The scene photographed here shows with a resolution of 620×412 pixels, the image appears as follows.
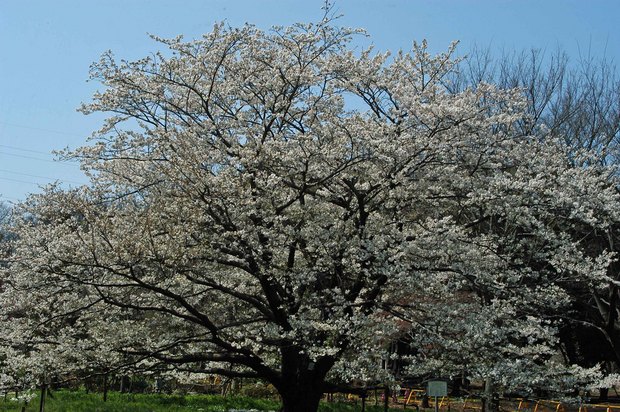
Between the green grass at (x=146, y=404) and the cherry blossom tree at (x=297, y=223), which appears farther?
the green grass at (x=146, y=404)

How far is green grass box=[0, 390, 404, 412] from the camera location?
44.7ft

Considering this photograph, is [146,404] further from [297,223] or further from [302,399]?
[297,223]

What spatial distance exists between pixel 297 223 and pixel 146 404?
7184 millimetres

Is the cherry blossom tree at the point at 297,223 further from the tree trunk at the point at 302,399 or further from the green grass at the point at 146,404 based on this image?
the green grass at the point at 146,404

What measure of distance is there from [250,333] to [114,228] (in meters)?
2.74

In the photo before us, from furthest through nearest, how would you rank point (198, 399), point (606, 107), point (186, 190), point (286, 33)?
point (606, 107), point (198, 399), point (286, 33), point (186, 190)

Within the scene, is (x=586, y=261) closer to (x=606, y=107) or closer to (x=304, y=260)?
(x=304, y=260)

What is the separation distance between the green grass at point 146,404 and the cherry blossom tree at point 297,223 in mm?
2367

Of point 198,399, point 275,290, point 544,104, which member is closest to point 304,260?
point 275,290

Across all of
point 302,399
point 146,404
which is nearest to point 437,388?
point 302,399

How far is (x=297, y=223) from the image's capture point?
1077 centimetres

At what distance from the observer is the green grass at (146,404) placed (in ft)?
44.7

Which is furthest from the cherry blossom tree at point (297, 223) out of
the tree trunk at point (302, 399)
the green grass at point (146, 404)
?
the green grass at point (146, 404)

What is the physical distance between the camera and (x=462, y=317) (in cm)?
1054
